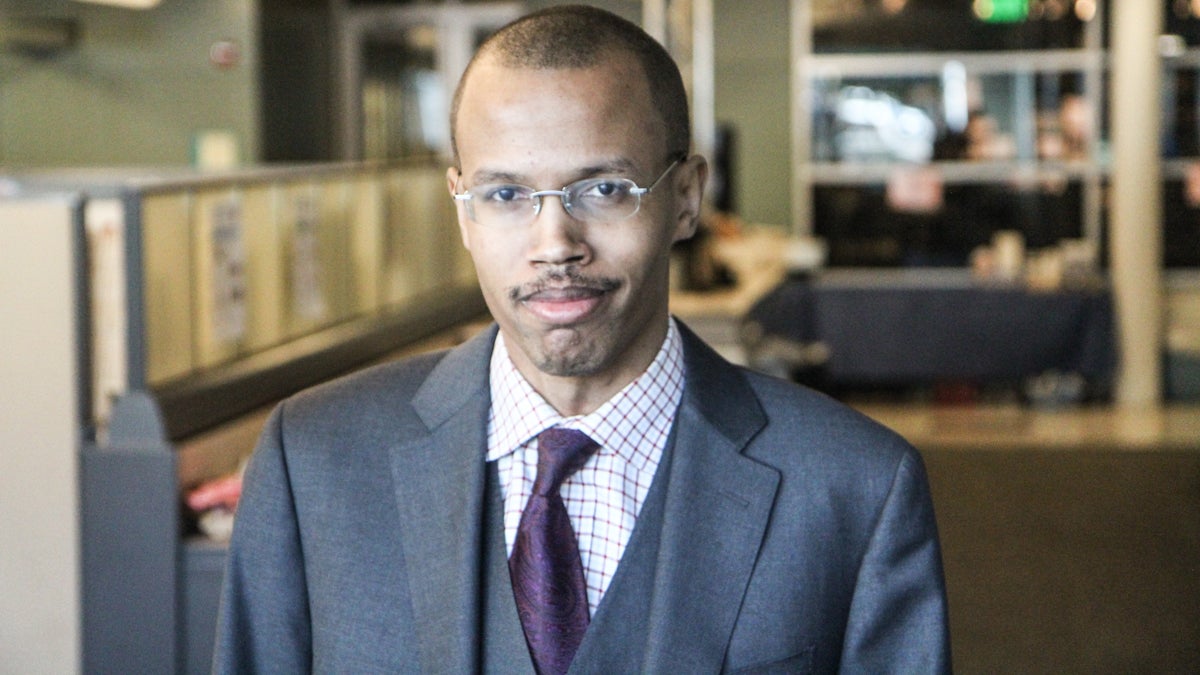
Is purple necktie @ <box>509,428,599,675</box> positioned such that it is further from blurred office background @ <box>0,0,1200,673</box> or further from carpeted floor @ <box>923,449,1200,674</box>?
carpeted floor @ <box>923,449,1200,674</box>

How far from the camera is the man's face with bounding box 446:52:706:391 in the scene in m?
1.29

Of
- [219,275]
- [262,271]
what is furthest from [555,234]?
[262,271]

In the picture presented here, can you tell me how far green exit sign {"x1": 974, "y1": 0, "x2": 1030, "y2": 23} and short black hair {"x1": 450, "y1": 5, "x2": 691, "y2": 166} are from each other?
30.9 ft

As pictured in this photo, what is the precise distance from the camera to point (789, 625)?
1.35 m

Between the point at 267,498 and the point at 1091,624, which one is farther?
the point at 1091,624

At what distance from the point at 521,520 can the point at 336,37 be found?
272 inches

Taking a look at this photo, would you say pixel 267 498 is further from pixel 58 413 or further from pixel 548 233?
pixel 58 413

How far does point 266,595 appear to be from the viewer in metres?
1.39

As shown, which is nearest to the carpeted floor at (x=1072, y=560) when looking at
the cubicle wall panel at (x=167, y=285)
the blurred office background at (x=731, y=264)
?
the blurred office background at (x=731, y=264)

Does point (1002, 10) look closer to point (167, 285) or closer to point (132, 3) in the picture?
point (132, 3)

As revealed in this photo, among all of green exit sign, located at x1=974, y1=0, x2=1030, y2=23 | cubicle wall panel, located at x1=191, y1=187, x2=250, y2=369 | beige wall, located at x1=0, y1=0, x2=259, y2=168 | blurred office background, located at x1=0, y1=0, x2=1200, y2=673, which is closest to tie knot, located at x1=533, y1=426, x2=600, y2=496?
blurred office background, located at x1=0, y1=0, x2=1200, y2=673

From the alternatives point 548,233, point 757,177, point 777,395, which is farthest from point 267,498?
point 757,177

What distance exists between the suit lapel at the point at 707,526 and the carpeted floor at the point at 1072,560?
2.79 metres

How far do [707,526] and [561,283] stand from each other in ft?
0.84
